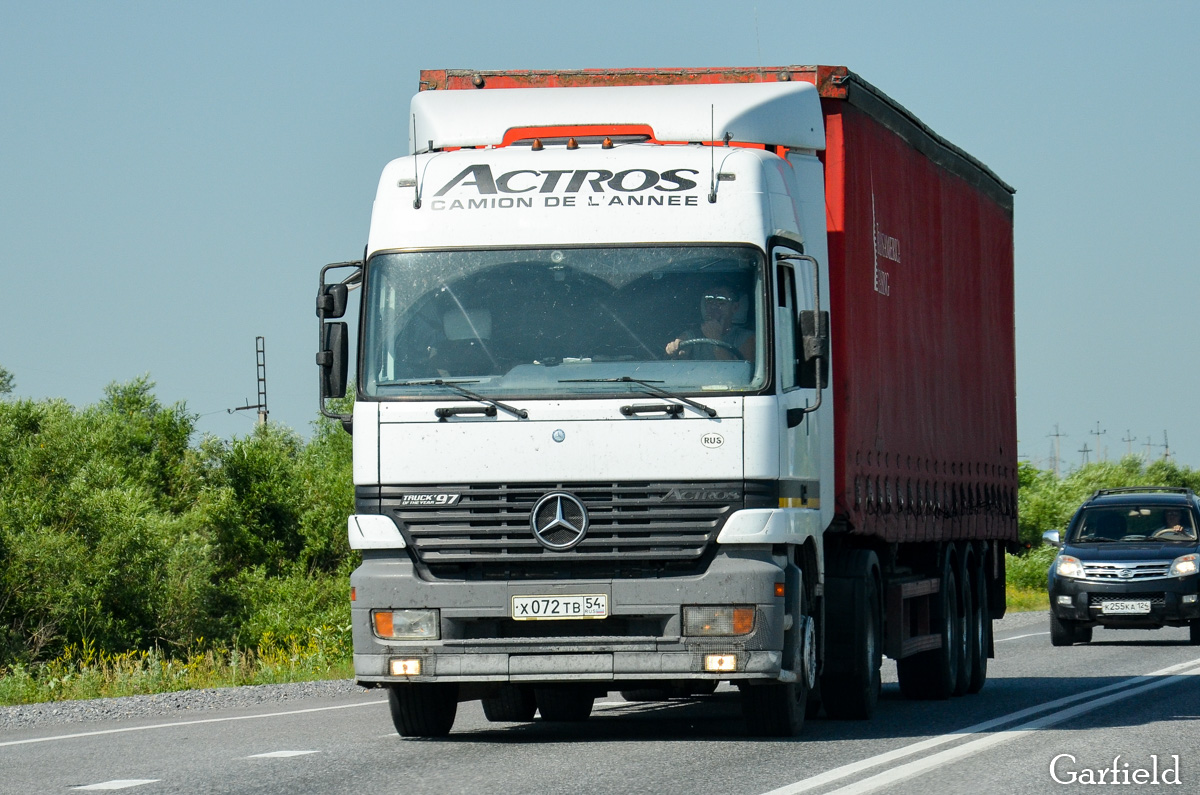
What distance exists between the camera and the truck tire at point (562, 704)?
43.0ft

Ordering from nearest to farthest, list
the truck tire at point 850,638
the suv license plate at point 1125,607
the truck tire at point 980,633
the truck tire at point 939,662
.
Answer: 1. the truck tire at point 850,638
2. the truck tire at point 939,662
3. the truck tire at point 980,633
4. the suv license plate at point 1125,607

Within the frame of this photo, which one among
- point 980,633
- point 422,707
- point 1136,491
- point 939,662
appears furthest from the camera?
point 1136,491

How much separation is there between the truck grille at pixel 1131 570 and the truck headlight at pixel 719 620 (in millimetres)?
14293

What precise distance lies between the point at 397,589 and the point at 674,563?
155 centimetres

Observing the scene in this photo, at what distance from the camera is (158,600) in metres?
43.7

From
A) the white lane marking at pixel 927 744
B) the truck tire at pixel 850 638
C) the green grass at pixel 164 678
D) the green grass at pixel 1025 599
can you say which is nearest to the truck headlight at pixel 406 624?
the white lane marking at pixel 927 744

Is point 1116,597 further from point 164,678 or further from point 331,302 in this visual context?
point 331,302

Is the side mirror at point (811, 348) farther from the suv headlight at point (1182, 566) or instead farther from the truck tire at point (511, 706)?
the suv headlight at point (1182, 566)

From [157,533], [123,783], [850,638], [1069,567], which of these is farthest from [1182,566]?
[157,533]

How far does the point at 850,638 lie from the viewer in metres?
12.7

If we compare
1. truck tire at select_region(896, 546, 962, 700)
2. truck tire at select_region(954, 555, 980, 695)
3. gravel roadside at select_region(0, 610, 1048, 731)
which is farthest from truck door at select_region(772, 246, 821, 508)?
gravel roadside at select_region(0, 610, 1048, 731)

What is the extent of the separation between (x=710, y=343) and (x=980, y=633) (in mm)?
7446

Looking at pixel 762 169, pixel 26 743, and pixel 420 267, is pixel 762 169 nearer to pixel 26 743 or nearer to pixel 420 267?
pixel 420 267

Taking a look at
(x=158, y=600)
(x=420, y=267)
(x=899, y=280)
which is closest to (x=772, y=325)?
(x=420, y=267)
